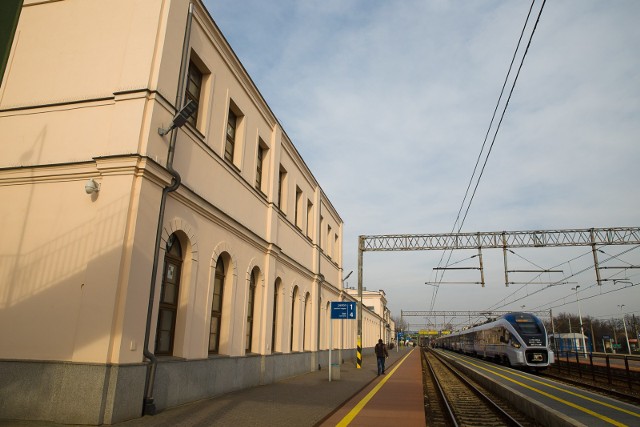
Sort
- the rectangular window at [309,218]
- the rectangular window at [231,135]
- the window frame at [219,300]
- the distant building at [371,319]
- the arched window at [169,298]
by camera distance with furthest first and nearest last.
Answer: the distant building at [371,319] → the rectangular window at [309,218] → the rectangular window at [231,135] → the window frame at [219,300] → the arched window at [169,298]

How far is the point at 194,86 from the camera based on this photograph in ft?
37.3

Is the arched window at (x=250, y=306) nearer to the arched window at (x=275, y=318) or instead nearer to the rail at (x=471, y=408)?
the arched window at (x=275, y=318)

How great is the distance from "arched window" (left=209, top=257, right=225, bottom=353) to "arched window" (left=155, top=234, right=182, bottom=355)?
1624 millimetres

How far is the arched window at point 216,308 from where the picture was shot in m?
11.8

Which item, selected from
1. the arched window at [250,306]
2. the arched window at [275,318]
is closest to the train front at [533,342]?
the arched window at [275,318]

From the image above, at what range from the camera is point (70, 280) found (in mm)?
8383

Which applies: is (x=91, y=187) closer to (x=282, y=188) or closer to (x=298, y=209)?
(x=282, y=188)

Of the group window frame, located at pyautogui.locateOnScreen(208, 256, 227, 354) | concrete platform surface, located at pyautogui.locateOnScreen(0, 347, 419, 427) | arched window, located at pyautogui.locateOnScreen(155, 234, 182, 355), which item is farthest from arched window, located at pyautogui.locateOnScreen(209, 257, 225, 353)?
arched window, located at pyautogui.locateOnScreen(155, 234, 182, 355)

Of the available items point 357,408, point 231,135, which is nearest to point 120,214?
point 231,135

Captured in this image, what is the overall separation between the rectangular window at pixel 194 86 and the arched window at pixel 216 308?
159 inches

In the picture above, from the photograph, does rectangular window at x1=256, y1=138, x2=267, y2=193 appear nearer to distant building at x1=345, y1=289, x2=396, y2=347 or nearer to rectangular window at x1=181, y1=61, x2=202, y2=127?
rectangular window at x1=181, y1=61, x2=202, y2=127

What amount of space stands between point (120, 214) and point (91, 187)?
0.90 meters

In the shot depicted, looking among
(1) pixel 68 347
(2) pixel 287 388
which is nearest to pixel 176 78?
(1) pixel 68 347

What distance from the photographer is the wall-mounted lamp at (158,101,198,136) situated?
8.49 meters
